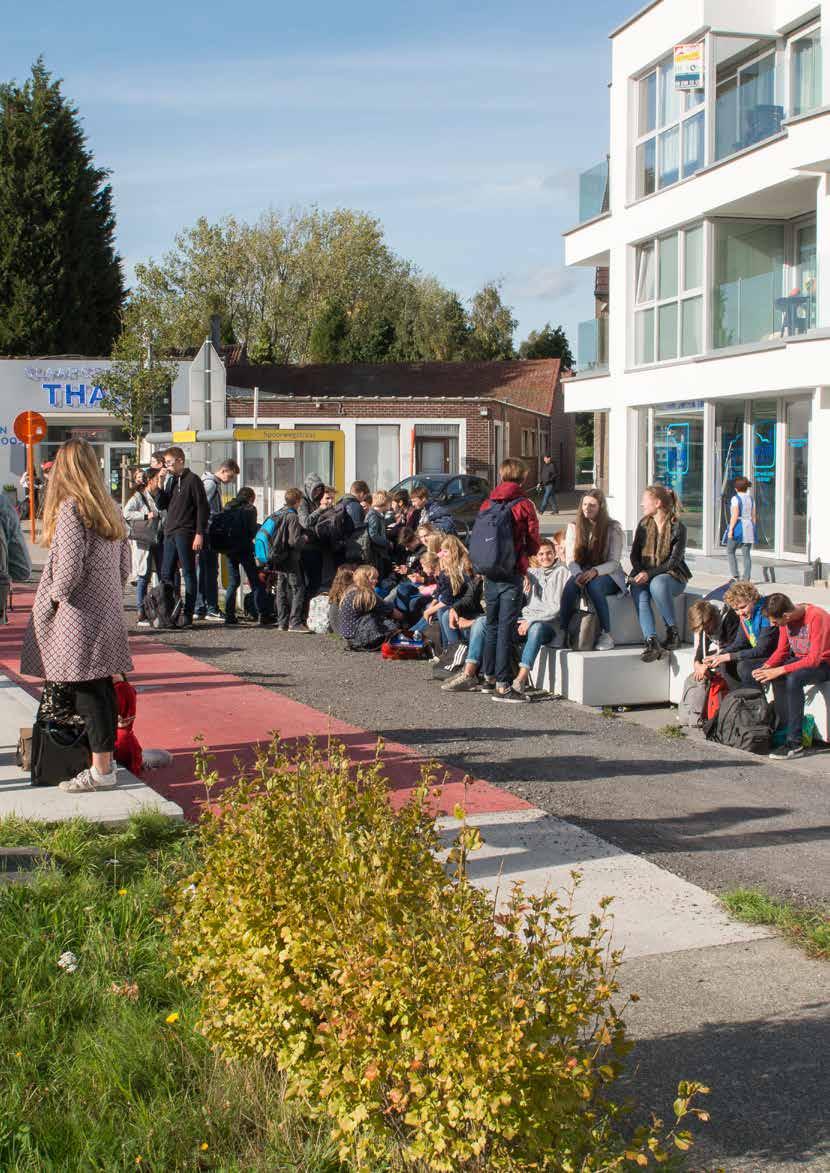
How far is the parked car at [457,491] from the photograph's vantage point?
33.9 meters

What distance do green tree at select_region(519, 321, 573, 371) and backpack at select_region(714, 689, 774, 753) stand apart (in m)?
73.7

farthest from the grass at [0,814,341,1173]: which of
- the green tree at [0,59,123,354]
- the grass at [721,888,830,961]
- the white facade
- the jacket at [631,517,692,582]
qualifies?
the green tree at [0,59,123,354]

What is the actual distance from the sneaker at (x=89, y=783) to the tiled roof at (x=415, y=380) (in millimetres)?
43825

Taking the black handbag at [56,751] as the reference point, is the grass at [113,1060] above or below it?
below

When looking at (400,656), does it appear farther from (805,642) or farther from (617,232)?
(617,232)

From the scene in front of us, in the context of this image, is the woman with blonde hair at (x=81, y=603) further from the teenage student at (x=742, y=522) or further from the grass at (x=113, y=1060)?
the teenage student at (x=742, y=522)

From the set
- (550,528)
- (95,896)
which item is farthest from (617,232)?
(95,896)

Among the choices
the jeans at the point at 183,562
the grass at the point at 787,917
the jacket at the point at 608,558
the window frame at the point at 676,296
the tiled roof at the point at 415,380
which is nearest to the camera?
the grass at the point at 787,917

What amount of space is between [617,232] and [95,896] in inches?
910

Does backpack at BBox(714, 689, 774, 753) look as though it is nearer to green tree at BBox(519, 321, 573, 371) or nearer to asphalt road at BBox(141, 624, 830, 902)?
asphalt road at BBox(141, 624, 830, 902)

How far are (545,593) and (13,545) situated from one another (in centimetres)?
502

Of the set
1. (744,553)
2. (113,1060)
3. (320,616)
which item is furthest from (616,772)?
(744,553)

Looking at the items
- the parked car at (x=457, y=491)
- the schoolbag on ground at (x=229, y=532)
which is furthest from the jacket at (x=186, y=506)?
the parked car at (x=457, y=491)

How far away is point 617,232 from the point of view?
86.2 feet
